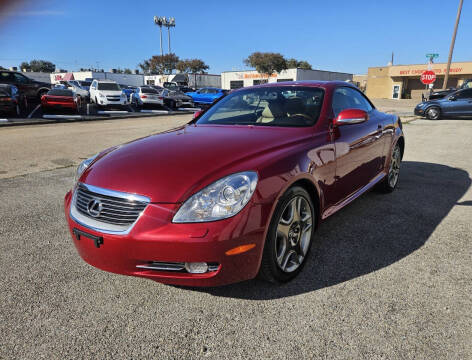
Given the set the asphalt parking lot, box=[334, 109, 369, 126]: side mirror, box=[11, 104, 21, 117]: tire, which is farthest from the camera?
box=[11, 104, 21, 117]: tire

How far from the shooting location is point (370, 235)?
11.3 ft

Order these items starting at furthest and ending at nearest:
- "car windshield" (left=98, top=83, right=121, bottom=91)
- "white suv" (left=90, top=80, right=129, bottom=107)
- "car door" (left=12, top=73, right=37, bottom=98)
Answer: "car windshield" (left=98, top=83, right=121, bottom=91) → "white suv" (left=90, top=80, right=129, bottom=107) → "car door" (left=12, top=73, right=37, bottom=98)

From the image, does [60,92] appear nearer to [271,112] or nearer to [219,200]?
[271,112]

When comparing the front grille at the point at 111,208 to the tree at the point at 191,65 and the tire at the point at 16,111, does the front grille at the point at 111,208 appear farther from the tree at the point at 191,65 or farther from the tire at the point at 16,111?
the tree at the point at 191,65

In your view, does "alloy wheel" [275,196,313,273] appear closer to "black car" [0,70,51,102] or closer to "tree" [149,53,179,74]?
"black car" [0,70,51,102]

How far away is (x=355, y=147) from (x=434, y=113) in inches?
618

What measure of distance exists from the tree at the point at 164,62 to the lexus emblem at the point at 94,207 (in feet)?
232

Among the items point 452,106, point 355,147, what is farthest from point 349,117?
point 452,106

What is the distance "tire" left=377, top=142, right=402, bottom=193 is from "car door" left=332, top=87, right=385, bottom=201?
45 cm

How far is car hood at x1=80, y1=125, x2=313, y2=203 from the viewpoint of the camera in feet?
7.20

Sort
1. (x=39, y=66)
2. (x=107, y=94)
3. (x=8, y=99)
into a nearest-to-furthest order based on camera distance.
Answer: (x=8, y=99), (x=107, y=94), (x=39, y=66)

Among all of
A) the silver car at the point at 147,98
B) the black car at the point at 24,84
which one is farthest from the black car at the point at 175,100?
the black car at the point at 24,84

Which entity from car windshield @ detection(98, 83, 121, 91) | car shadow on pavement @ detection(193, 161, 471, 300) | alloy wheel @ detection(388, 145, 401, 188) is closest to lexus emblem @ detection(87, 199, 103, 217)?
car shadow on pavement @ detection(193, 161, 471, 300)

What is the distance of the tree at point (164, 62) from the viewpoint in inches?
2746
